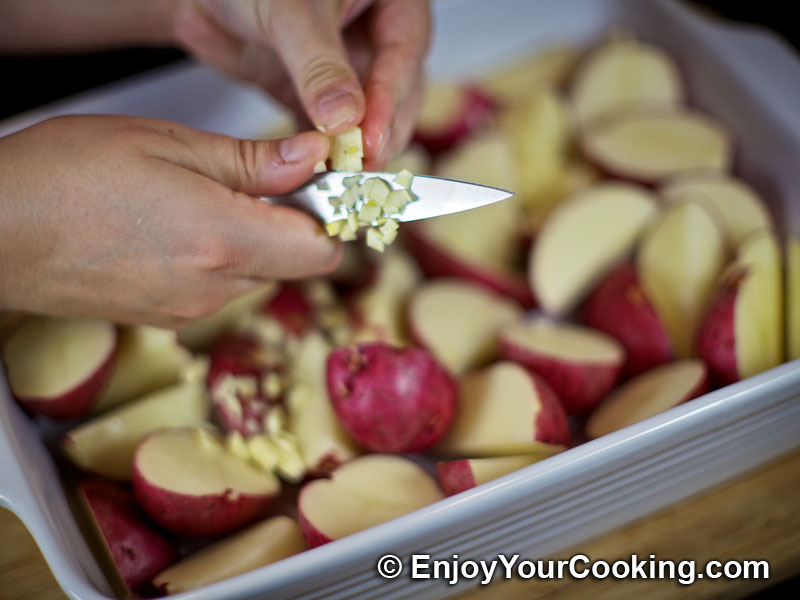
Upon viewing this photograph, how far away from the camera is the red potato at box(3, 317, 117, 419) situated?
2.78 feet

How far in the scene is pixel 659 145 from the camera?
3.71ft

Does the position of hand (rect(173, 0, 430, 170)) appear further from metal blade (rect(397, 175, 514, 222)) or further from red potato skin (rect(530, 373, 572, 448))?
red potato skin (rect(530, 373, 572, 448))

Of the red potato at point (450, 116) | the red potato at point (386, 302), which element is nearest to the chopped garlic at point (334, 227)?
the red potato at point (386, 302)

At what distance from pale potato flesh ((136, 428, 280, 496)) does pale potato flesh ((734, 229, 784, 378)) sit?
591mm

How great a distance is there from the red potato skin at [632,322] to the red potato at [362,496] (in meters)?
0.34

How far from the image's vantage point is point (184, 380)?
0.93 metres

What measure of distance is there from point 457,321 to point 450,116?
1.45 ft

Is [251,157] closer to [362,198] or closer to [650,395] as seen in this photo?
[362,198]

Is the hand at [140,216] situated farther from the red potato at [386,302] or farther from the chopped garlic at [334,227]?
the red potato at [386,302]

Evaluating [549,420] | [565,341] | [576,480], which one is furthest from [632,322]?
[576,480]

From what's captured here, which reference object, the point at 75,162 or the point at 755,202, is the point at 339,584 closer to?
the point at 75,162

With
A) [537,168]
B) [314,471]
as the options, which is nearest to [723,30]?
[537,168]

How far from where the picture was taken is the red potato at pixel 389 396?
0.81 metres

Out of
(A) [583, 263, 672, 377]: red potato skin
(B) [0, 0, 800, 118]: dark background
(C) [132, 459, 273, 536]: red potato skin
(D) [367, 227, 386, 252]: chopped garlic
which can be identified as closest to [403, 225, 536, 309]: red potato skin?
(A) [583, 263, 672, 377]: red potato skin
